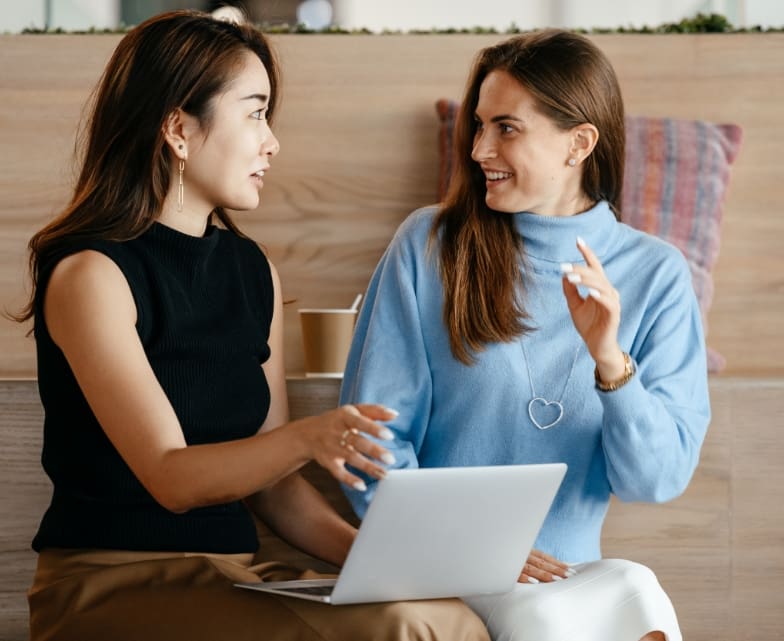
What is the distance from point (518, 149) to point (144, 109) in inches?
17.0

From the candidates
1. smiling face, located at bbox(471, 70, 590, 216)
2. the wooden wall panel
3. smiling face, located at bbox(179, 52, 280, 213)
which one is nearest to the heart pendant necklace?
smiling face, located at bbox(471, 70, 590, 216)

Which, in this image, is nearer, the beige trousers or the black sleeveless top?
the beige trousers

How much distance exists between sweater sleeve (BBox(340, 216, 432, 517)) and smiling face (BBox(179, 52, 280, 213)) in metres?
0.21

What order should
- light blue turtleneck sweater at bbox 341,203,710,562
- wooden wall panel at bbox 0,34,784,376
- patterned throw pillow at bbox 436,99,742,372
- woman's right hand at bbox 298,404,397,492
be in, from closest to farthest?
woman's right hand at bbox 298,404,397,492 → light blue turtleneck sweater at bbox 341,203,710,562 → patterned throw pillow at bbox 436,99,742,372 → wooden wall panel at bbox 0,34,784,376

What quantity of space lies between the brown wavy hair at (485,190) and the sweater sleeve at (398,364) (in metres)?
0.04

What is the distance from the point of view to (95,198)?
1222mm

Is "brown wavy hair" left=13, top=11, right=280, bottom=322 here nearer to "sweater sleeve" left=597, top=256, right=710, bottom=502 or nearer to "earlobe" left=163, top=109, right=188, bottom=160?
"earlobe" left=163, top=109, right=188, bottom=160

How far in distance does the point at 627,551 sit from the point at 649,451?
0.85 feet

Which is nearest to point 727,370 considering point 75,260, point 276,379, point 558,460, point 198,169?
point 558,460

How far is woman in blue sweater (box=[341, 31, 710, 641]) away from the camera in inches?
52.9

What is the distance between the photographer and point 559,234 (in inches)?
55.2

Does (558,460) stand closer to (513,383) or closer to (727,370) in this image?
(513,383)

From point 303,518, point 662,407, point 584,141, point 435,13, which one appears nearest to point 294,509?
point 303,518

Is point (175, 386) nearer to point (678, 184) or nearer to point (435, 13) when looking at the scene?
point (678, 184)
